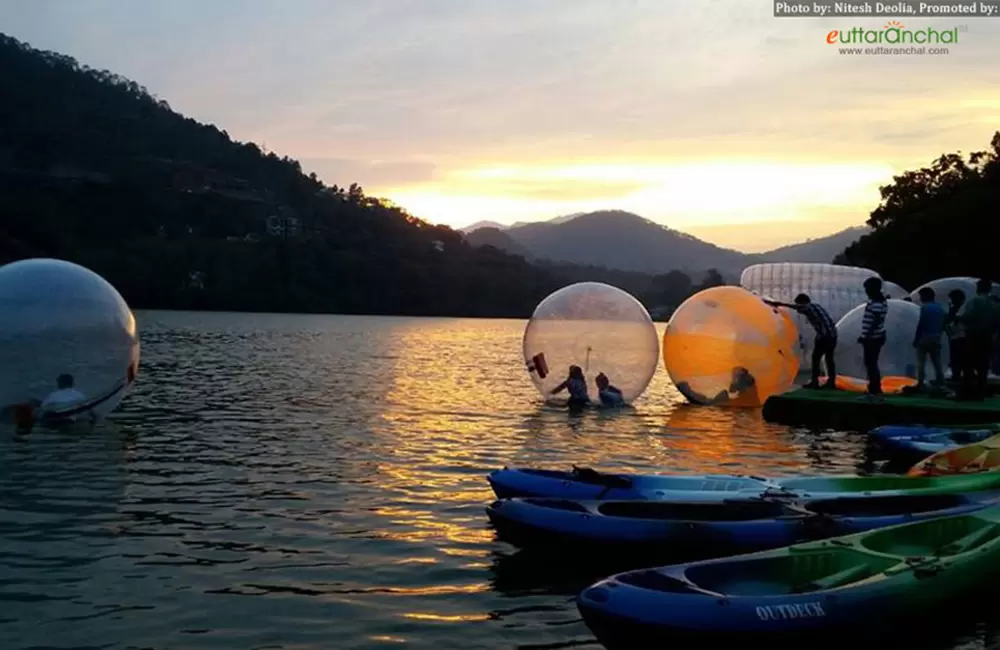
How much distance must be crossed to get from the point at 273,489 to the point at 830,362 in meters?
13.3

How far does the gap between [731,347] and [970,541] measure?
12.8 m

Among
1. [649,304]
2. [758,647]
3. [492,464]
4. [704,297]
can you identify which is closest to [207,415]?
[492,464]

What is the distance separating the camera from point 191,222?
150m

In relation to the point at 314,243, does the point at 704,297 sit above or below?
below

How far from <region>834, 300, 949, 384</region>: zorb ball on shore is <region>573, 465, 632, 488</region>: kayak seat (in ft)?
43.7

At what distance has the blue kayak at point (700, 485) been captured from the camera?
10.8 metres

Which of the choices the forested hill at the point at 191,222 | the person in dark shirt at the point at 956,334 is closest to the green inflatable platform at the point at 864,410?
the person in dark shirt at the point at 956,334

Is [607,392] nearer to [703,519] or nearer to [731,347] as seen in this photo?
[731,347]

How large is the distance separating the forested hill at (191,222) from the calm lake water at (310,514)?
312 feet

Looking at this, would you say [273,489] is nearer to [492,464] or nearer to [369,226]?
[492,464]


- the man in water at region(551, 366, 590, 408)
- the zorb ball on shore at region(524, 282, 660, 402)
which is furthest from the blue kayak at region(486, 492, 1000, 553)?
the man in water at region(551, 366, 590, 408)

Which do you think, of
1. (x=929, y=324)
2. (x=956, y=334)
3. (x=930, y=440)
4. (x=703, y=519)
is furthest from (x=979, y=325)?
(x=703, y=519)

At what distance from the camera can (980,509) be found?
9531mm

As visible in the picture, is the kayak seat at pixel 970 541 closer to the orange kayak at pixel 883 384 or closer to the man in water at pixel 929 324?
the man in water at pixel 929 324
